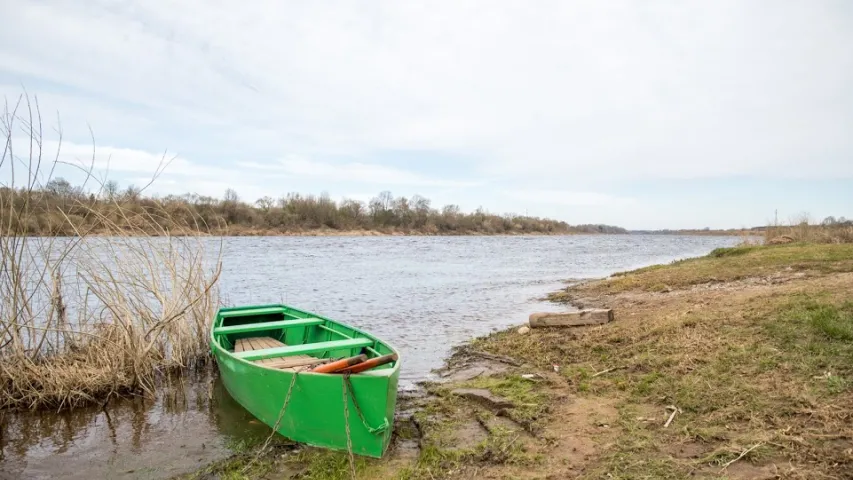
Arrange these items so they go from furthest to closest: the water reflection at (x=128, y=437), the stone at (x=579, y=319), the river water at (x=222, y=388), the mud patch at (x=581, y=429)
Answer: the stone at (x=579, y=319)
the river water at (x=222, y=388)
the water reflection at (x=128, y=437)
the mud patch at (x=581, y=429)

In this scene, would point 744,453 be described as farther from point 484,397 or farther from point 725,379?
point 484,397

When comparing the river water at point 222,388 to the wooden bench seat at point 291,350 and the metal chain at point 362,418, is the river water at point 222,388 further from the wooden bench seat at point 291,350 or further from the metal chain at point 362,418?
the metal chain at point 362,418

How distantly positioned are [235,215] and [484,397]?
177ft

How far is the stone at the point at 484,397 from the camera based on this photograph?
19.3 feet

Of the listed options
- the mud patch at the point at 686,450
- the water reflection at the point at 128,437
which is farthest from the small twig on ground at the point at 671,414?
the water reflection at the point at 128,437

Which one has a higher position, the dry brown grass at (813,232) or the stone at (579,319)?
the dry brown grass at (813,232)

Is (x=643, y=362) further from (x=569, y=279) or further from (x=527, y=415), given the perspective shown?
(x=569, y=279)

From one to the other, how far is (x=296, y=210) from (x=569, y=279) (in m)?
52.0

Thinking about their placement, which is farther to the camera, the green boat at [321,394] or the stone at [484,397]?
the stone at [484,397]

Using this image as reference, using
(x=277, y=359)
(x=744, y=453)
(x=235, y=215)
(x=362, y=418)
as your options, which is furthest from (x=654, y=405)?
(x=235, y=215)

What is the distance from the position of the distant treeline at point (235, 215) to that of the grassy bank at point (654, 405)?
440 centimetres

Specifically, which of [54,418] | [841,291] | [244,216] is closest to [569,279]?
[841,291]

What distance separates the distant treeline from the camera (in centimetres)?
684

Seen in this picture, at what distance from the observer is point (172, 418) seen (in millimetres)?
6625
